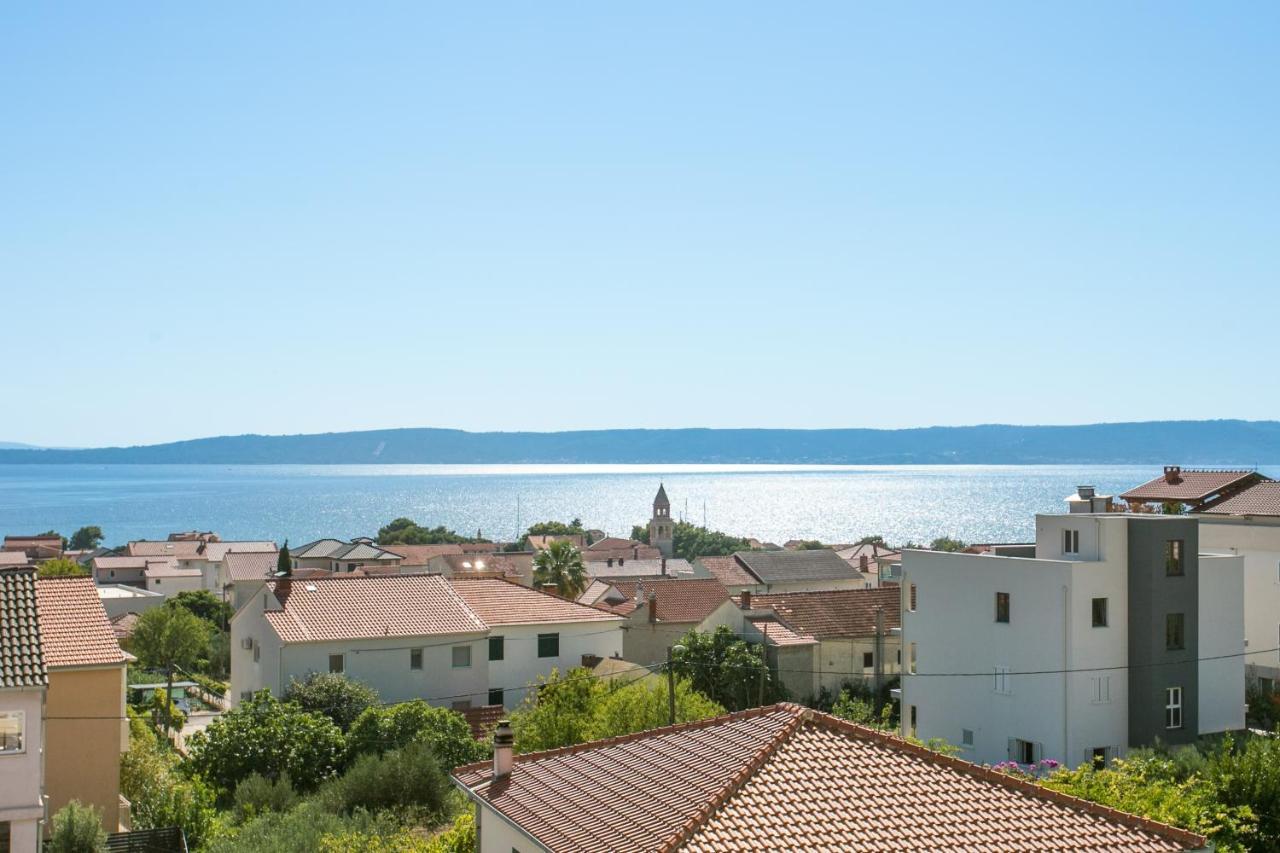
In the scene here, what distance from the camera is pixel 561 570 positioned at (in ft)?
232

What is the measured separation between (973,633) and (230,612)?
219 ft

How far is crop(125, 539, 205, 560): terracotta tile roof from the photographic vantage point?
126 m

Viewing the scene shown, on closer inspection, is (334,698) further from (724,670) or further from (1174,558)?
(1174,558)

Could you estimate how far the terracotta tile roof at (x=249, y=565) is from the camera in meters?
97.6

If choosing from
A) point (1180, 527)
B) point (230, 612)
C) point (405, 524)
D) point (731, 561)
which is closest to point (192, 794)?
point (1180, 527)

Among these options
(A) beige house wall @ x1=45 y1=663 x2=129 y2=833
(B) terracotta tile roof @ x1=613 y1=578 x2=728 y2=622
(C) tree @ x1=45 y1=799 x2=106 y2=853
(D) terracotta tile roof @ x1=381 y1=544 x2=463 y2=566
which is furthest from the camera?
→ (D) terracotta tile roof @ x1=381 y1=544 x2=463 y2=566

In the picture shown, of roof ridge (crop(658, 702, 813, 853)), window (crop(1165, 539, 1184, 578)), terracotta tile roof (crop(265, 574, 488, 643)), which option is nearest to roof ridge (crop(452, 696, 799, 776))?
roof ridge (crop(658, 702, 813, 853))

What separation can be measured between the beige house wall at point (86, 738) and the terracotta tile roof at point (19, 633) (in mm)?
4585

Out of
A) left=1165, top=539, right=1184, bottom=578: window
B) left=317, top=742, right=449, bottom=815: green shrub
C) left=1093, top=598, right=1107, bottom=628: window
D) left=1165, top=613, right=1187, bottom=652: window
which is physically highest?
left=1165, top=539, right=1184, bottom=578: window

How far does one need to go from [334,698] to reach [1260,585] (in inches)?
1241

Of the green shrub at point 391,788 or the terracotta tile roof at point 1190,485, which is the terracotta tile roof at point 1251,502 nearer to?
the terracotta tile roof at point 1190,485

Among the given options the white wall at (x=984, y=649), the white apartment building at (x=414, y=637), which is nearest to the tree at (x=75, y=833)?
the white apartment building at (x=414, y=637)

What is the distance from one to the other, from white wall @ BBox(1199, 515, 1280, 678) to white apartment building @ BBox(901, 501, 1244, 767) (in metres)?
5.31

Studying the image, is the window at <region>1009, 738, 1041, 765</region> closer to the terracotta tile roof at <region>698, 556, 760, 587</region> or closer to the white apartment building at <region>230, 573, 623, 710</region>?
the white apartment building at <region>230, 573, 623, 710</region>
